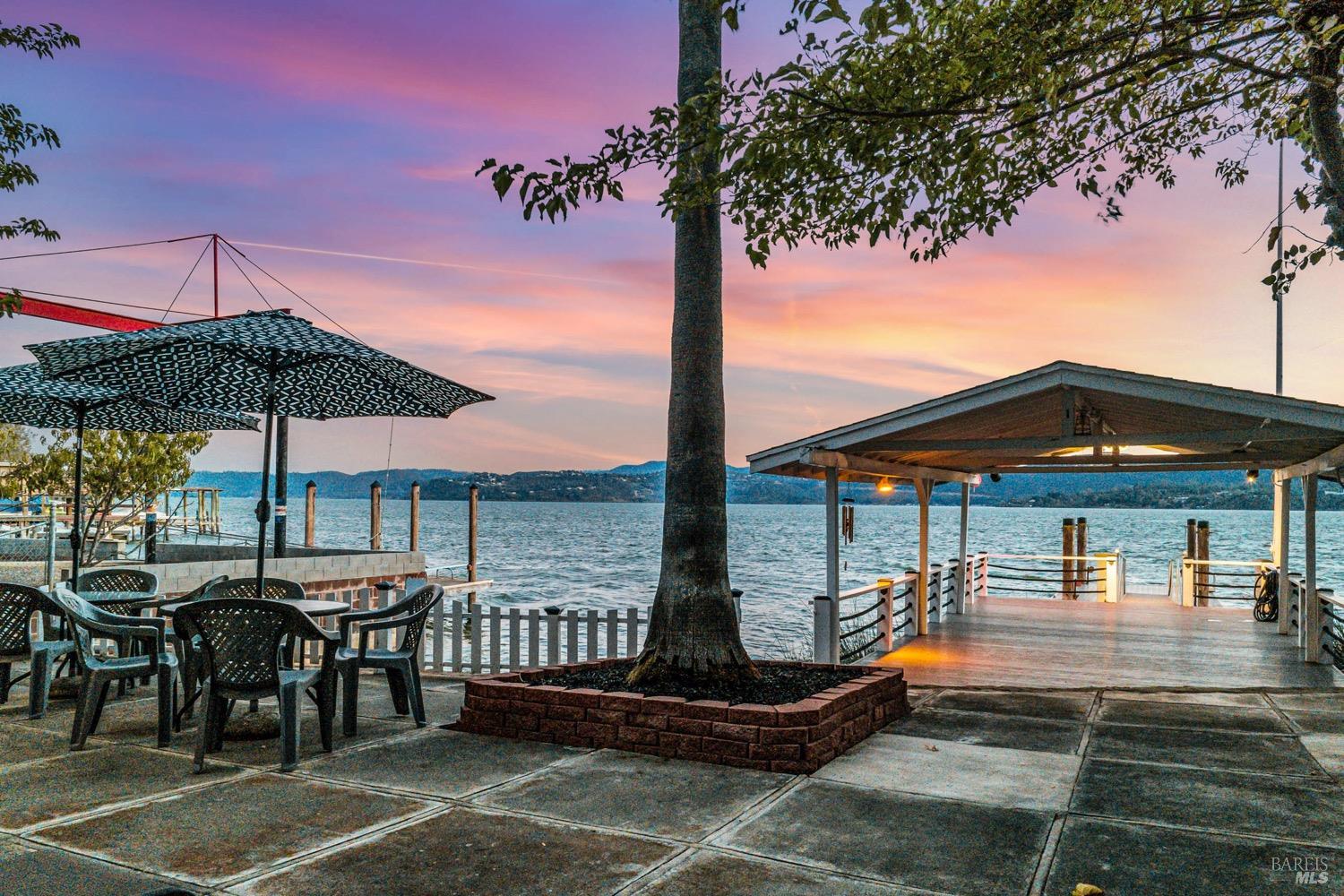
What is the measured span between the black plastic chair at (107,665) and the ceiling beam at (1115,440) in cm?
691

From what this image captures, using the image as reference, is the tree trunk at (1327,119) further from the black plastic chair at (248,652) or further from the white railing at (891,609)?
the white railing at (891,609)

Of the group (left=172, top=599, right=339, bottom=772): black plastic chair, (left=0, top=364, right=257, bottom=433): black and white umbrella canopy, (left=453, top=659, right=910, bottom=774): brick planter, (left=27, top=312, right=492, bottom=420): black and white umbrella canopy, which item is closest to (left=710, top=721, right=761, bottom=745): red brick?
(left=453, top=659, right=910, bottom=774): brick planter

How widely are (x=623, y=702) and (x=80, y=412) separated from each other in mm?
5792

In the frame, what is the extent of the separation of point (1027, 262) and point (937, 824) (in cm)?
1315

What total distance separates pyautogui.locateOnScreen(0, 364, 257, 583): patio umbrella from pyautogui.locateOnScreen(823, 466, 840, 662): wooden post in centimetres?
Result: 613

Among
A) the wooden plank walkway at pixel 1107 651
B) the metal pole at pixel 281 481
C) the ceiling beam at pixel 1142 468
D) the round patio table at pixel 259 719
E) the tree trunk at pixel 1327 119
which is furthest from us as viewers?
the metal pole at pixel 281 481

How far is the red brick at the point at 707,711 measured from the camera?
5090mm

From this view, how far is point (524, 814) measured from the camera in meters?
4.11

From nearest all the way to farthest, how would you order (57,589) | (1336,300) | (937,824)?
1. (937,824)
2. (57,589)
3. (1336,300)

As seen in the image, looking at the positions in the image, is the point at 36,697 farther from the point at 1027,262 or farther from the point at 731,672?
the point at 1027,262

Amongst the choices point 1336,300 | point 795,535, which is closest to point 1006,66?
point 1336,300

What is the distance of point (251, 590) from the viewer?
22.2 feet

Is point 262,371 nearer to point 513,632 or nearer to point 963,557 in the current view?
point 513,632

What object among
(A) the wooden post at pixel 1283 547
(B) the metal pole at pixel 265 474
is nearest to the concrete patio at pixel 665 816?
(B) the metal pole at pixel 265 474
